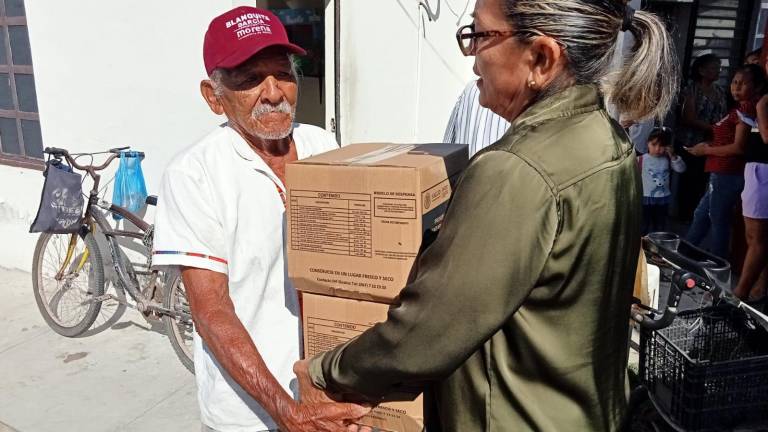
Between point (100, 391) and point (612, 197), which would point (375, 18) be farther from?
point (612, 197)

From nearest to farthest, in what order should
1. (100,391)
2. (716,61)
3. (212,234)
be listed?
(212,234), (100,391), (716,61)

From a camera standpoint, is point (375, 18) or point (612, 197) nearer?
point (612, 197)

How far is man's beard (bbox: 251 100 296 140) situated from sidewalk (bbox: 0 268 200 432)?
2.17 metres

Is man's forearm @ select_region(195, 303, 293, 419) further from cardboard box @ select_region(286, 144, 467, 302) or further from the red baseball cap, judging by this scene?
the red baseball cap

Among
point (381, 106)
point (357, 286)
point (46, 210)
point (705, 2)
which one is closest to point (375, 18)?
point (381, 106)

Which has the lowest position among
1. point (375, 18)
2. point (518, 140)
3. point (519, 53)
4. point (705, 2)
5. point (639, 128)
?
point (639, 128)

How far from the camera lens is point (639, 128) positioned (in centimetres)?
569

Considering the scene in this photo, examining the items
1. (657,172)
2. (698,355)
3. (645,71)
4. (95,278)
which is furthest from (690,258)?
(95,278)

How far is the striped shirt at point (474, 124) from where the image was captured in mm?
2951

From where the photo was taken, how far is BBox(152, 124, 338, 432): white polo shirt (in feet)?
5.24

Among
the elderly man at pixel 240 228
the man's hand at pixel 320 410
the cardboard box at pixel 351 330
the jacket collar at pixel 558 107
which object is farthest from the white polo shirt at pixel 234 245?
the jacket collar at pixel 558 107

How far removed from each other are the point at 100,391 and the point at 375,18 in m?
2.97

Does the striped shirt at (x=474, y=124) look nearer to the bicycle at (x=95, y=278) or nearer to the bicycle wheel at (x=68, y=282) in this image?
the bicycle at (x=95, y=278)

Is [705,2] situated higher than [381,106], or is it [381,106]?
[705,2]
